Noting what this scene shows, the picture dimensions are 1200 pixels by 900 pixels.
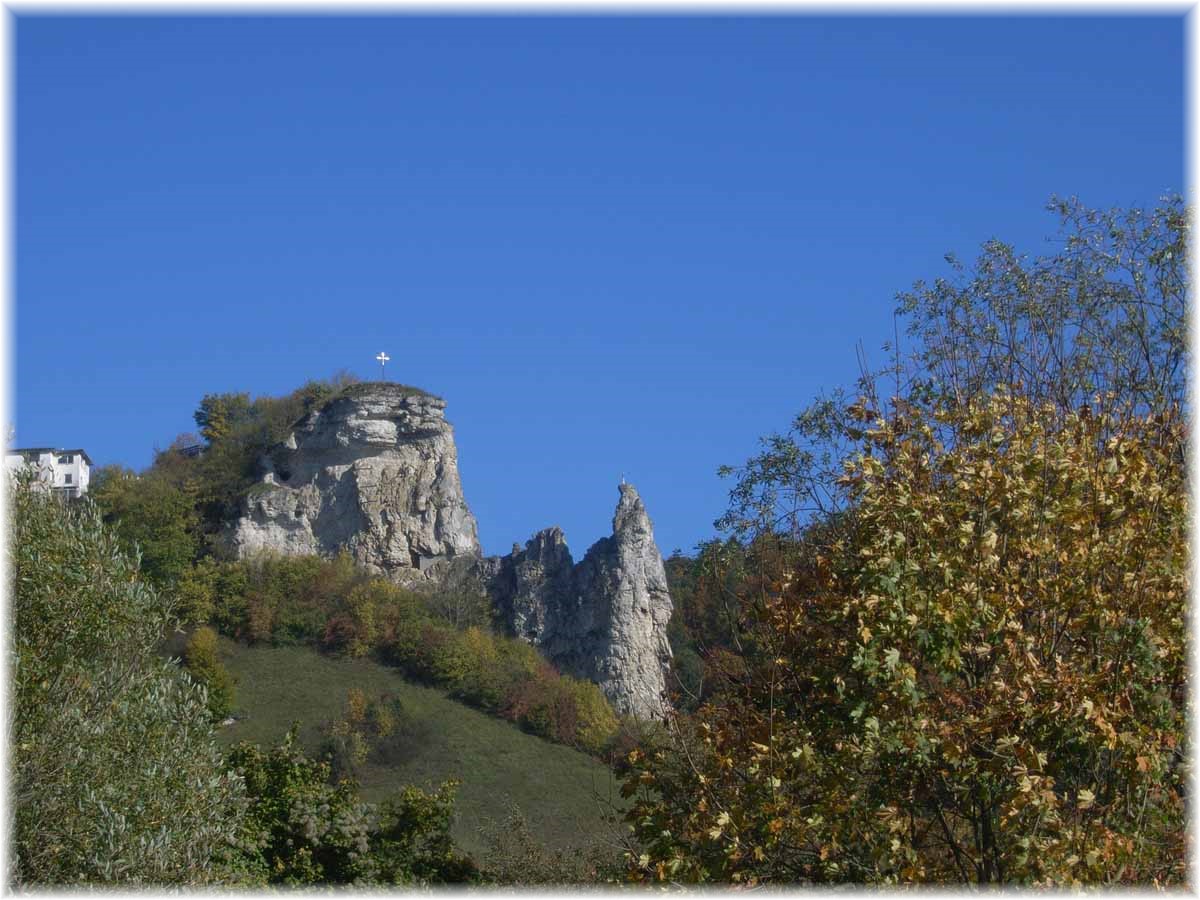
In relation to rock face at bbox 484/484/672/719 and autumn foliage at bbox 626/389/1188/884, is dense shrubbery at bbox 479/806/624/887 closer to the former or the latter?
autumn foliage at bbox 626/389/1188/884

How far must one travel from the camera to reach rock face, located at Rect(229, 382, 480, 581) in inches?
3634

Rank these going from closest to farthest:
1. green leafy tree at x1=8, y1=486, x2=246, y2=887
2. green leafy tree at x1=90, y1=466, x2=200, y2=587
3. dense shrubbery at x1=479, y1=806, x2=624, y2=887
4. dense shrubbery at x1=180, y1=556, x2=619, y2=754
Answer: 1. green leafy tree at x1=8, y1=486, x2=246, y2=887
2. dense shrubbery at x1=479, y1=806, x2=624, y2=887
3. dense shrubbery at x1=180, y1=556, x2=619, y2=754
4. green leafy tree at x1=90, y1=466, x2=200, y2=587

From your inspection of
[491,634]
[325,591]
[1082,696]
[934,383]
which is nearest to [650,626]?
[491,634]

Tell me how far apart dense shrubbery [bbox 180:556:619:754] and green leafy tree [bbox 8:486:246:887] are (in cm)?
5057

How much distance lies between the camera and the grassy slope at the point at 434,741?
164 ft

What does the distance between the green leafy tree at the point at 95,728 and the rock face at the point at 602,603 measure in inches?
2562

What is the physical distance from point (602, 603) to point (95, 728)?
70406mm

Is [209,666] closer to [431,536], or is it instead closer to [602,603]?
[602,603]

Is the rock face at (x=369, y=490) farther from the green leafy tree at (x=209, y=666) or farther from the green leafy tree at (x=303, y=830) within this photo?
the green leafy tree at (x=303, y=830)

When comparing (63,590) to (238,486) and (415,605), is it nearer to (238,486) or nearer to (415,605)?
(415,605)

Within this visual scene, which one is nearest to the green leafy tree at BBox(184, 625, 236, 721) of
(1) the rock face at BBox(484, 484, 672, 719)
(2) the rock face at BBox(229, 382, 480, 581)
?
(2) the rock face at BBox(229, 382, 480, 581)

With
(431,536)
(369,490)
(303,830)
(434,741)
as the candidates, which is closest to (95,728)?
(303,830)

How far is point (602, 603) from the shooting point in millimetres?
83812

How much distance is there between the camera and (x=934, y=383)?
50.7ft
